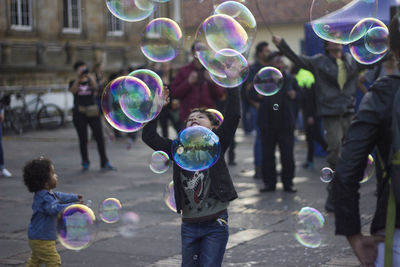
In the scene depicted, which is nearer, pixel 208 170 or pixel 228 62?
pixel 208 170

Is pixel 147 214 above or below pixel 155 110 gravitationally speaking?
below

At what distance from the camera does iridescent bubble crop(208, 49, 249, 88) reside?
15.9ft

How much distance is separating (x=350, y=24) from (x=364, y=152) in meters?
3.96

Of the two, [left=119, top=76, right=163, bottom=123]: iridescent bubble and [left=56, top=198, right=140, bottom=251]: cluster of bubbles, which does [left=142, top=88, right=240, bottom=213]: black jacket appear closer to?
[left=119, top=76, right=163, bottom=123]: iridescent bubble

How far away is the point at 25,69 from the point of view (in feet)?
85.8

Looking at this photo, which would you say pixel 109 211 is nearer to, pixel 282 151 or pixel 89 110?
pixel 282 151

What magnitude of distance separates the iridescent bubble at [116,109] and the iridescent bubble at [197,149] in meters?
1.41

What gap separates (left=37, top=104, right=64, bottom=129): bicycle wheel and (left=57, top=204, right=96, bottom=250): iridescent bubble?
16981 millimetres

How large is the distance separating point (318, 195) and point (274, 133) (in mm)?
1078

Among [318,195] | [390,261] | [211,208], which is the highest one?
[390,261]

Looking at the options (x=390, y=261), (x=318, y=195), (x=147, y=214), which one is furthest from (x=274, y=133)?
(x=390, y=261)

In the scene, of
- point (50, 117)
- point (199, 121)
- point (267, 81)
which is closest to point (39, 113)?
point (50, 117)

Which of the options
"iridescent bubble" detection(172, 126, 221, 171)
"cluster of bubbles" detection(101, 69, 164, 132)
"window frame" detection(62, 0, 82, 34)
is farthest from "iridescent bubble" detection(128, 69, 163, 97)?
"window frame" detection(62, 0, 82, 34)

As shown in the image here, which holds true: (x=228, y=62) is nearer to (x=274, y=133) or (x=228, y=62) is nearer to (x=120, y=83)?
(x=120, y=83)
